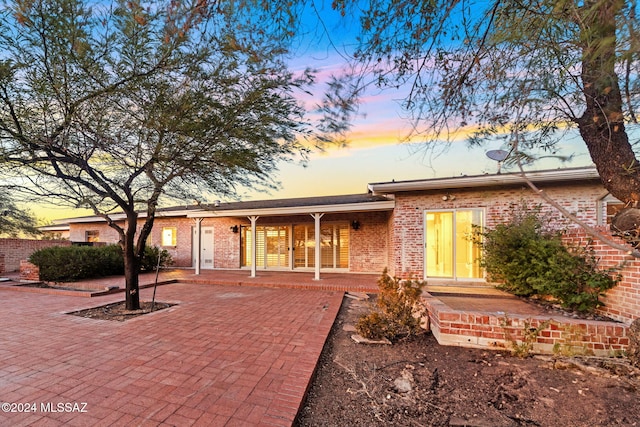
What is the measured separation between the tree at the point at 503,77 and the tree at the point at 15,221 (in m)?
15.2

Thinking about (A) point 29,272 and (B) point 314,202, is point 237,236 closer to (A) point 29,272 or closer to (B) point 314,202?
(B) point 314,202

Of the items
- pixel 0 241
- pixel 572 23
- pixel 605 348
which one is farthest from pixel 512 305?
pixel 0 241

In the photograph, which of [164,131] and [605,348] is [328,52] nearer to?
[164,131]

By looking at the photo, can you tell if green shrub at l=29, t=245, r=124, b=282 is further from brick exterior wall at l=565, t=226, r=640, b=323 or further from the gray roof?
brick exterior wall at l=565, t=226, r=640, b=323

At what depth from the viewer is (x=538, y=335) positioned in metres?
3.61

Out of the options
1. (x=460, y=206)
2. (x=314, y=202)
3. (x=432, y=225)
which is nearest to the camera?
(x=460, y=206)

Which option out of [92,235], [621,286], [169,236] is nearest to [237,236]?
[169,236]

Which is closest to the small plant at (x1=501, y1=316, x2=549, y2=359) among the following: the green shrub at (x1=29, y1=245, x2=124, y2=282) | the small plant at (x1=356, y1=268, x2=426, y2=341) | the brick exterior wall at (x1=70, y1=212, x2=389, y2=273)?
the small plant at (x1=356, y1=268, x2=426, y2=341)

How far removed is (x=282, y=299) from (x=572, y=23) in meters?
6.61

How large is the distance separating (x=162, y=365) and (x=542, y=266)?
624 cm

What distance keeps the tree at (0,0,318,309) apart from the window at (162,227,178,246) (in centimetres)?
948

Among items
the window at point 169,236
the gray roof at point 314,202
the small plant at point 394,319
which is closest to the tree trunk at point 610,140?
the small plant at point 394,319

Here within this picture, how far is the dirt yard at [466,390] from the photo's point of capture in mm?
2371

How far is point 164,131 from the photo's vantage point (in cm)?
447
